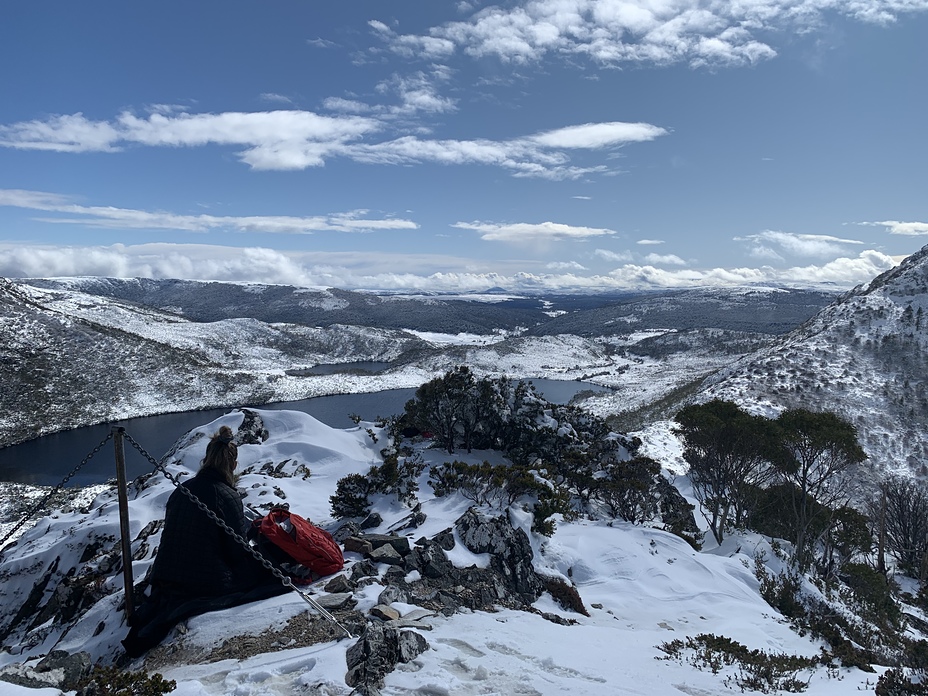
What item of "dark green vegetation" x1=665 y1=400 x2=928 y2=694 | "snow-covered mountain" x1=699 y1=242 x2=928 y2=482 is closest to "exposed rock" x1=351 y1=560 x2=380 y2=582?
"dark green vegetation" x1=665 y1=400 x2=928 y2=694

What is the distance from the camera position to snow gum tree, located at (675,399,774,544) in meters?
19.8

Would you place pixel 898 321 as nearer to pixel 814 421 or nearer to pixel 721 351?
pixel 814 421

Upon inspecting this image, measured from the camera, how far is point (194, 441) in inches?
926

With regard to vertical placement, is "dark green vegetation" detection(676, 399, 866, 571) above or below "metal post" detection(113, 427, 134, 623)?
below

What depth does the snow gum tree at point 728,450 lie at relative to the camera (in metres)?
19.8

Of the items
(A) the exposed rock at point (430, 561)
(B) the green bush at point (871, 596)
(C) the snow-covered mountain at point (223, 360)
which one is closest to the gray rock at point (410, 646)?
(A) the exposed rock at point (430, 561)

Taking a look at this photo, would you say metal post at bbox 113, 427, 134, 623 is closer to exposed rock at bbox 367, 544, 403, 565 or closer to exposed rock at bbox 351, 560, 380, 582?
exposed rock at bbox 351, 560, 380, 582

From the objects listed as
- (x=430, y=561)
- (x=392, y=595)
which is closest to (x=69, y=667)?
(x=392, y=595)

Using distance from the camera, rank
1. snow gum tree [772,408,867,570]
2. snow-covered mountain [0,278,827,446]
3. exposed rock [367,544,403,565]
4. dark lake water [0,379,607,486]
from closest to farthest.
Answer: exposed rock [367,544,403,565], snow gum tree [772,408,867,570], dark lake water [0,379,607,486], snow-covered mountain [0,278,827,446]

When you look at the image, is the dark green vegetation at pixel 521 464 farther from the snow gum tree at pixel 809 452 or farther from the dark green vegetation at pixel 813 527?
the snow gum tree at pixel 809 452

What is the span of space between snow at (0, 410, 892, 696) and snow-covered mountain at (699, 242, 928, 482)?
33.1 metres

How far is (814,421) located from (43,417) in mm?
77446

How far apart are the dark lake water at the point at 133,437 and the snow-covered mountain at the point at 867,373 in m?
23.8

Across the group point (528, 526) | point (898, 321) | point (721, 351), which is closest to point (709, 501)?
point (528, 526)
